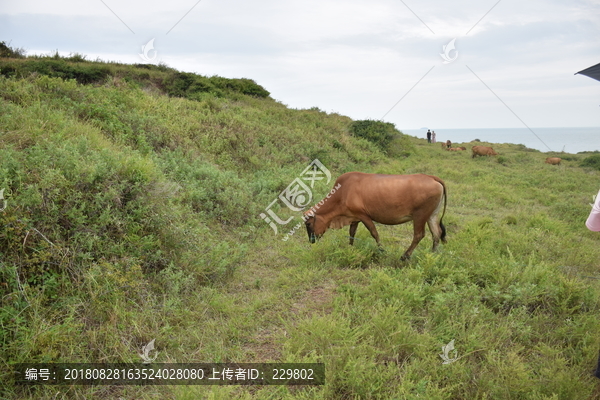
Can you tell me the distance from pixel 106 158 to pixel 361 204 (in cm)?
413

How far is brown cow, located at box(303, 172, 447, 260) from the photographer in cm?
645

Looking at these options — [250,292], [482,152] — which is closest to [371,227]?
[250,292]

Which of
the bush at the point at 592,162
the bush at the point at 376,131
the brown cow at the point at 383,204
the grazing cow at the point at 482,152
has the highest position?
the bush at the point at 376,131

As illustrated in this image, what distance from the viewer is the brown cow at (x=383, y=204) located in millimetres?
6445

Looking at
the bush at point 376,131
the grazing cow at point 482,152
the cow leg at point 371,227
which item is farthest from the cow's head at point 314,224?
the grazing cow at point 482,152

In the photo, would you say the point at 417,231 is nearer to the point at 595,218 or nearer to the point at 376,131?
the point at 595,218

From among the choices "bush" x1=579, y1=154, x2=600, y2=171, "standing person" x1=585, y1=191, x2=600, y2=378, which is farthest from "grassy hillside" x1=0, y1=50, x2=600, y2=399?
"bush" x1=579, y1=154, x2=600, y2=171

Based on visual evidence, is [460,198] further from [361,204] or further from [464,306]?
[464,306]

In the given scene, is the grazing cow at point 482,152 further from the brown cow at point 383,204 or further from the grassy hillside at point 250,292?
A: the brown cow at point 383,204

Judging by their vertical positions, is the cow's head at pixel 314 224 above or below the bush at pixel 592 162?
below

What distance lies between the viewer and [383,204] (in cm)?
658

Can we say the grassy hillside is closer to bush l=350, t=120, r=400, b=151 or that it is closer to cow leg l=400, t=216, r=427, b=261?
cow leg l=400, t=216, r=427, b=261

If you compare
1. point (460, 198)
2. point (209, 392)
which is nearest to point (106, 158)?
point (209, 392)

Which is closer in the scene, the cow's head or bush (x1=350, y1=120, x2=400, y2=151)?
the cow's head
